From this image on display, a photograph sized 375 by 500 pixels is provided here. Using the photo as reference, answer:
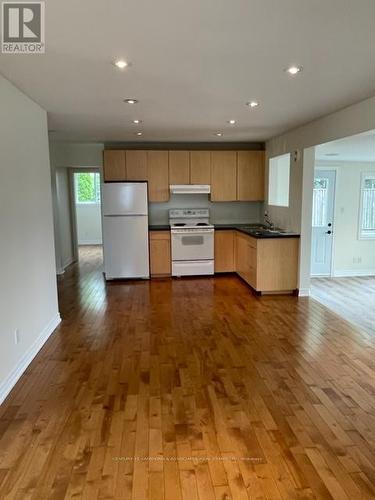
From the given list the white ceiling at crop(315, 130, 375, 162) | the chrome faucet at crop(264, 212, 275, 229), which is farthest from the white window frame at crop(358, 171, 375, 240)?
the chrome faucet at crop(264, 212, 275, 229)

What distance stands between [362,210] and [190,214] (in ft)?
11.2

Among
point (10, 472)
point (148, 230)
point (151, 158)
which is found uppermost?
point (151, 158)

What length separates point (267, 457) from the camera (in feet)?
6.55

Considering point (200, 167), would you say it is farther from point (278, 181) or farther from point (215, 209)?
point (278, 181)

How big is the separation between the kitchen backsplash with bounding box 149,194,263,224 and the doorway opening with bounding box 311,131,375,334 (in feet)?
3.90

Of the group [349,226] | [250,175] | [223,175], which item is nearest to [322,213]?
[349,226]

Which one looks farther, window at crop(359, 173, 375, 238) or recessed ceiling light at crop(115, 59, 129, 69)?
window at crop(359, 173, 375, 238)

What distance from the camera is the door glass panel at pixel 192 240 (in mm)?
6332

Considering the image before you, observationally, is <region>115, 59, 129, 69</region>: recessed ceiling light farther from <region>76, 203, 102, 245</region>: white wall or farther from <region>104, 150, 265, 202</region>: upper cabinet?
<region>76, 203, 102, 245</region>: white wall

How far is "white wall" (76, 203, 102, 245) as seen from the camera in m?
10.8

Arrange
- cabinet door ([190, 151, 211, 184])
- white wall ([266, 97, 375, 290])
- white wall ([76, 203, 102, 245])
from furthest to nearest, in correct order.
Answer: white wall ([76, 203, 102, 245]) → cabinet door ([190, 151, 211, 184]) → white wall ([266, 97, 375, 290])

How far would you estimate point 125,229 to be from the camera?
243 inches

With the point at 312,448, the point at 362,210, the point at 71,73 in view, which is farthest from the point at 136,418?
the point at 362,210

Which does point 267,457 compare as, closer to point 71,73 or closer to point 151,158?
point 71,73
